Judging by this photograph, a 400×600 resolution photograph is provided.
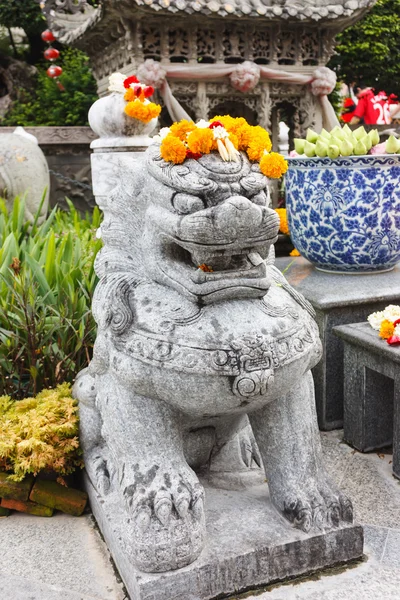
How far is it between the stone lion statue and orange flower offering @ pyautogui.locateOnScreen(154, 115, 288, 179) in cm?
3

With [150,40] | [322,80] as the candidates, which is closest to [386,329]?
[150,40]

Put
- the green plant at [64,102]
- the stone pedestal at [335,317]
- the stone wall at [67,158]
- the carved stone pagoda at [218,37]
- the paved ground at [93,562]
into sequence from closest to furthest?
1. the paved ground at [93,562]
2. the stone pedestal at [335,317]
3. the carved stone pagoda at [218,37]
4. the stone wall at [67,158]
5. the green plant at [64,102]

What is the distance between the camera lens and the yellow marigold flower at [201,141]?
150 centimetres

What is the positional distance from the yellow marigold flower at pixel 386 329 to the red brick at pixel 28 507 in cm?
143

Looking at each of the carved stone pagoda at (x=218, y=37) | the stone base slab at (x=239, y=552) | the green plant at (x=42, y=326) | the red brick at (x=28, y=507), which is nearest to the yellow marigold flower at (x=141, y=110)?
the green plant at (x=42, y=326)

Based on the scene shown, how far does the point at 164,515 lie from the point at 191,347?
1.47ft

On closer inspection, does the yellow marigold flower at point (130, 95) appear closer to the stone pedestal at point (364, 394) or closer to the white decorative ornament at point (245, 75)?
the stone pedestal at point (364, 394)

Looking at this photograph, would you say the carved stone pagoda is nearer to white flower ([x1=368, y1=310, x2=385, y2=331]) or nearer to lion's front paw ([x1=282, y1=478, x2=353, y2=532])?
white flower ([x1=368, y1=310, x2=385, y2=331])

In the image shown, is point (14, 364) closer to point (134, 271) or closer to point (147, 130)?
point (134, 271)

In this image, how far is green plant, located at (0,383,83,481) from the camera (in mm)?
2078

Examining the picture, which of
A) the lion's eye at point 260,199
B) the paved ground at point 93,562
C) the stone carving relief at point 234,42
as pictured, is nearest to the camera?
the lion's eye at point 260,199

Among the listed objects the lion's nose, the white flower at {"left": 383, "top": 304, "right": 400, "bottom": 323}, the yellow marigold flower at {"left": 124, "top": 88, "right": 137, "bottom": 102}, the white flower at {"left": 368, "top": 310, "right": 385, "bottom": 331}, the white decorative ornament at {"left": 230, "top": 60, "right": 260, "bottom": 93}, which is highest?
the yellow marigold flower at {"left": 124, "top": 88, "right": 137, "bottom": 102}

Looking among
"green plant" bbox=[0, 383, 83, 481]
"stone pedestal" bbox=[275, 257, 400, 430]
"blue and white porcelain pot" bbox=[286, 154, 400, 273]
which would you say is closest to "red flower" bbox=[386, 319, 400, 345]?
"stone pedestal" bbox=[275, 257, 400, 430]

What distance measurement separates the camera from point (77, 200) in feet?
28.8
